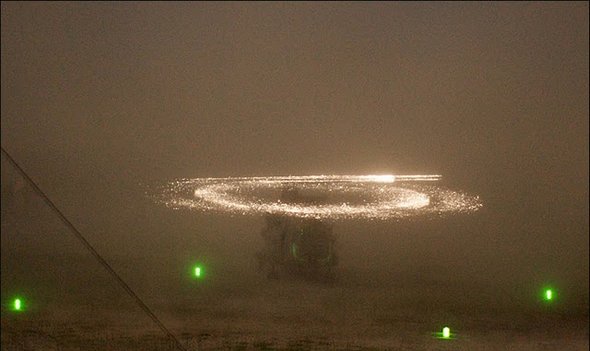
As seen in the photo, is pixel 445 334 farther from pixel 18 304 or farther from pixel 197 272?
pixel 18 304

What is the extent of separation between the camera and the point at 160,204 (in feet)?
54.7

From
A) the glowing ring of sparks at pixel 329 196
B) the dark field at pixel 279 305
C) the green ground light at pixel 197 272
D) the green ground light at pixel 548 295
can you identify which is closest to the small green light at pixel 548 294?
the green ground light at pixel 548 295

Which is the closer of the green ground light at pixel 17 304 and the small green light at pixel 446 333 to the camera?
the small green light at pixel 446 333

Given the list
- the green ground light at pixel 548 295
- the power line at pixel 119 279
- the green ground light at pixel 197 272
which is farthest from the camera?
the green ground light at pixel 197 272

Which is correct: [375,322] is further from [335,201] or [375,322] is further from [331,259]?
[335,201]

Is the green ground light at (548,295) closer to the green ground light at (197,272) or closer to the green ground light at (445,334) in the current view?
the green ground light at (445,334)

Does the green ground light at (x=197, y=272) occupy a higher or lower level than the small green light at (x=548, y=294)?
higher

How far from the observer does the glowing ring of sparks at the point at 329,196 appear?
15.9m

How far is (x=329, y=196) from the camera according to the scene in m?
17.8

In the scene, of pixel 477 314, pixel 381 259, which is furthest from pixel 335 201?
pixel 477 314

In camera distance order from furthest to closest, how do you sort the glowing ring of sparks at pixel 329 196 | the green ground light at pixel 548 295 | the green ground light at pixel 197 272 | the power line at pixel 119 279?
the glowing ring of sparks at pixel 329 196, the green ground light at pixel 197 272, the green ground light at pixel 548 295, the power line at pixel 119 279

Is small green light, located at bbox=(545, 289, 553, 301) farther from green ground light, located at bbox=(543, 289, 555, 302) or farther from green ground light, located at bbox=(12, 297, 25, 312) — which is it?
green ground light, located at bbox=(12, 297, 25, 312)

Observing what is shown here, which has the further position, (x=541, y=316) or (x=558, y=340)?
(x=541, y=316)

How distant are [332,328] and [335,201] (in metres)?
8.75
